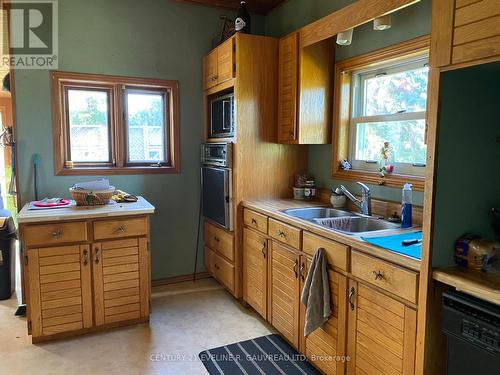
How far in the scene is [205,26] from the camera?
11.4 ft

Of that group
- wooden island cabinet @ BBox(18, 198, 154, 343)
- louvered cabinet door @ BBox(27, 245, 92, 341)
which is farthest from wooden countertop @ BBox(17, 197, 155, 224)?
louvered cabinet door @ BBox(27, 245, 92, 341)

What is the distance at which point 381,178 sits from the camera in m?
2.44

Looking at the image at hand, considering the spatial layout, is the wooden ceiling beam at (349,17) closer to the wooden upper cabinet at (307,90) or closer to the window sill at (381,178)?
the wooden upper cabinet at (307,90)

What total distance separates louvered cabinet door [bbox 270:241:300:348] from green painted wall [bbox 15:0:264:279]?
133 cm

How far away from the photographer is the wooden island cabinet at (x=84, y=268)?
2.41 meters

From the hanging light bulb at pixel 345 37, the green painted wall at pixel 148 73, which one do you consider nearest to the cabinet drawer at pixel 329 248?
the hanging light bulb at pixel 345 37

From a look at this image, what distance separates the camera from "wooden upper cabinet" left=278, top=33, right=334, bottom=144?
2.71m

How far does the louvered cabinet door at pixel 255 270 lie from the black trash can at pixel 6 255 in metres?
2.02

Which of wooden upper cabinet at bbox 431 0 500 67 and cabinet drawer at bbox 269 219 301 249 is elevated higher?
wooden upper cabinet at bbox 431 0 500 67

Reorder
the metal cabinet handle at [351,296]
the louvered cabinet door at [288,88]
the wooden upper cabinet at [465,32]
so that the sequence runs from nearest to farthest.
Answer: the wooden upper cabinet at [465,32] → the metal cabinet handle at [351,296] → the louvered cabinet door at [288,88]

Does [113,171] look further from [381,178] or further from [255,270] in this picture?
[381,178]

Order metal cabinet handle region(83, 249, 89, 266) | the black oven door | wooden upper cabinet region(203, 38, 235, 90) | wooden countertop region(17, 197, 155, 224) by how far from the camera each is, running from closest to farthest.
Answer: wooden countertop region(17, 197, 155, 224)
metal cabinet handle region(83, 249, 89, 266)
wooden upper cabinet region(203, 38, 235, 90)
the black oven door

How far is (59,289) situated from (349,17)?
252cm

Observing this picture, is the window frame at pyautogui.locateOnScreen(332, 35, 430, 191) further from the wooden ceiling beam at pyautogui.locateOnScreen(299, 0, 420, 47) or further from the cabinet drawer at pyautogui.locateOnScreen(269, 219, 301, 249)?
the cabinet drawer at pyautogui.locateOnScreen(269, 219, 301, 249)
